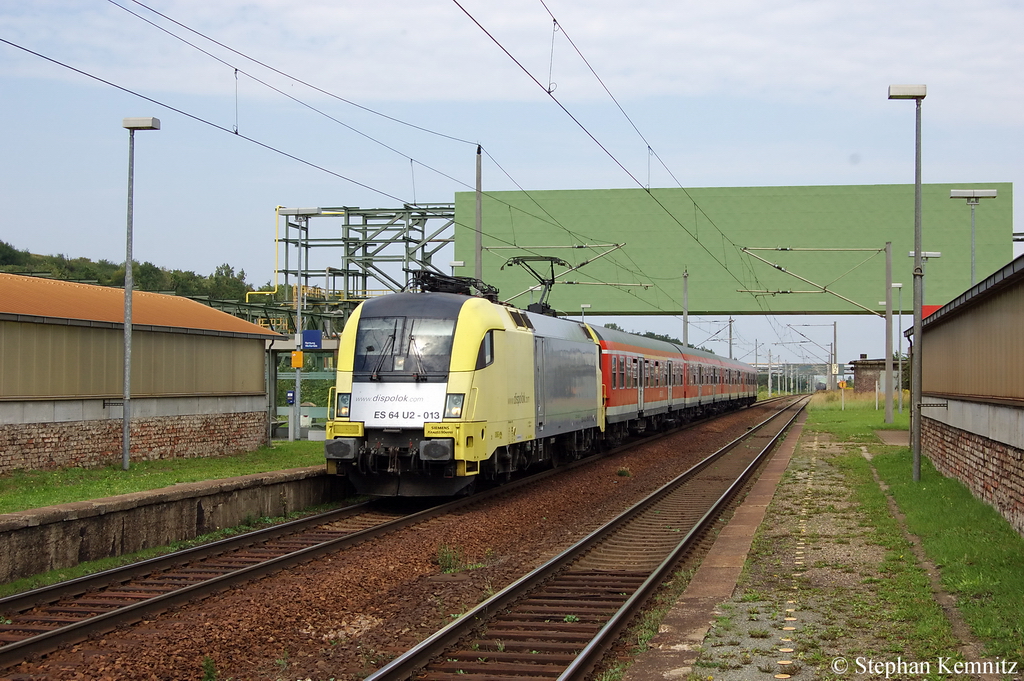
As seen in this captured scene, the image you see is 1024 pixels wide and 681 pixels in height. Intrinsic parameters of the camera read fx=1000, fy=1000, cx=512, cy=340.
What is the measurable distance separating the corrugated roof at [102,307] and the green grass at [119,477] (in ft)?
8.63

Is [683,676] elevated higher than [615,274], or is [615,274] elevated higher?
[615,274]

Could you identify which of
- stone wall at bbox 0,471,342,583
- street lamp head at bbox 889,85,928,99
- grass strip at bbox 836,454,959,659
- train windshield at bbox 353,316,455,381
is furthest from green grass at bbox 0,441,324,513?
street lamp head at bbox 889,85,928,99

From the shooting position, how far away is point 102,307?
63.1 ft

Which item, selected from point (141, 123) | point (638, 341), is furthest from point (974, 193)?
point (141, 123)

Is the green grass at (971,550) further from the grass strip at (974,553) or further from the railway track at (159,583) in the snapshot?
the railway track at (159,583)

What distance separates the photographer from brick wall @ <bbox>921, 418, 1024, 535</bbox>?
11.2 metres

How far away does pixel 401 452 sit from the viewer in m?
→ 14.5

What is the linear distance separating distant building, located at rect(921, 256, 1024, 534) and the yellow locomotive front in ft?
22.6

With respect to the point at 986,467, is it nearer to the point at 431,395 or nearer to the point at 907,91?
the point at 907,91

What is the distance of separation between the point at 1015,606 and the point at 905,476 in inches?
435

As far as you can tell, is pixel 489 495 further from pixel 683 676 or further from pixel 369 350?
pixel 683 676

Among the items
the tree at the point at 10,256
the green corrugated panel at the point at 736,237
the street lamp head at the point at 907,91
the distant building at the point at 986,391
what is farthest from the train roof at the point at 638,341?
the tree at the point at 10,256

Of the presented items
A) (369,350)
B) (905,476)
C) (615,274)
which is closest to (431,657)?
(369,350)

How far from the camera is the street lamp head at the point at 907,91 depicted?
1663 cm
